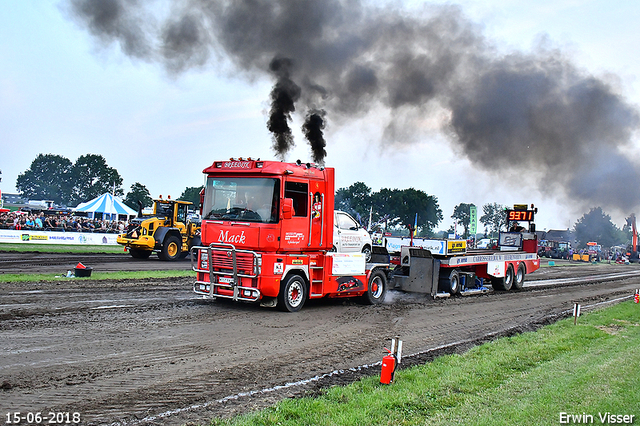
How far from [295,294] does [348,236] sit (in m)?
3.18

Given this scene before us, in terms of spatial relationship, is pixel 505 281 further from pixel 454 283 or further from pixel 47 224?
pixel 47 224

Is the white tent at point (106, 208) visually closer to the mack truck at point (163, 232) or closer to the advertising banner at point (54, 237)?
the advertising banner at point (54, 237)

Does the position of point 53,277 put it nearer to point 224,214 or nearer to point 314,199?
point 224,214

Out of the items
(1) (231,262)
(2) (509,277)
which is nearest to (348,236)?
(1) (231,262)

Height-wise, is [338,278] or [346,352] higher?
[338,278]

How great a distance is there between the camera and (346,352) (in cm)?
853

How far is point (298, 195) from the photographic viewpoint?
11867 mm

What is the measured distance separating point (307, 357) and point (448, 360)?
7.07 ft

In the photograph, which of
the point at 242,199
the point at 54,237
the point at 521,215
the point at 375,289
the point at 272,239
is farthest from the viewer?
the point at 54,237

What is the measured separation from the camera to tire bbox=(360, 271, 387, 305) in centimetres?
1411

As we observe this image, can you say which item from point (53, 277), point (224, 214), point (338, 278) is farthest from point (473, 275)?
point (53, 277)

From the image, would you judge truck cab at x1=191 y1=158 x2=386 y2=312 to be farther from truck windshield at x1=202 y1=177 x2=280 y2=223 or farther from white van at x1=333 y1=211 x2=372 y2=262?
white van at x1=333 y1=211 x2=372 y2=262

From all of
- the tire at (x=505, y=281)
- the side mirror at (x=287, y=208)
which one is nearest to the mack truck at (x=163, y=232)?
the tire at (x=505, y=281)

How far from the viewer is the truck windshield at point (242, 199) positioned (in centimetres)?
1138
